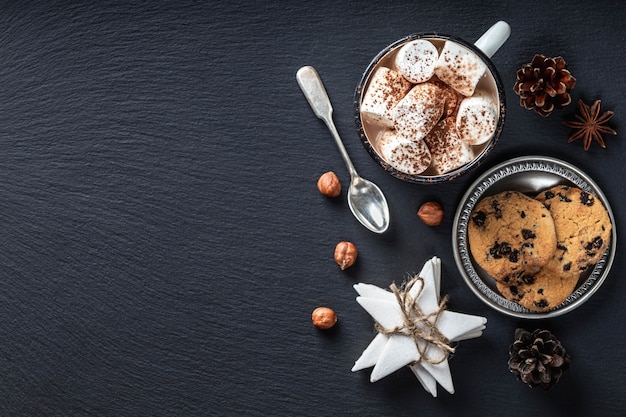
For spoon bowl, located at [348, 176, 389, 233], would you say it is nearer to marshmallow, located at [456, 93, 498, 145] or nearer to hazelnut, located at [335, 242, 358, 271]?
hazelnut, located at [335, 242, 358, 271]

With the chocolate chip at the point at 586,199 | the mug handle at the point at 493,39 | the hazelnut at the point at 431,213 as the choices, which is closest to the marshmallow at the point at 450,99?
the mug handle at the point at 493,39

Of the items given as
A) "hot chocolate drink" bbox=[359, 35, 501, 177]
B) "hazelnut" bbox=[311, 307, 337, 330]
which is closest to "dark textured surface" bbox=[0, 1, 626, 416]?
"hazelnut" bbox=[311, 307, 337, 330]

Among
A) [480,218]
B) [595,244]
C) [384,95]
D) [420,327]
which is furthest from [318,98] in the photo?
[595,244]

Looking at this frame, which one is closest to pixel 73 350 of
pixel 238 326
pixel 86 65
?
pixel 238 326

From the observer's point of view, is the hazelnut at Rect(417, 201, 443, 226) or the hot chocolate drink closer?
the hot chocolate drink

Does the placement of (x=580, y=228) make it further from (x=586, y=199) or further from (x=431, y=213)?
→ (x=431, y=213)
